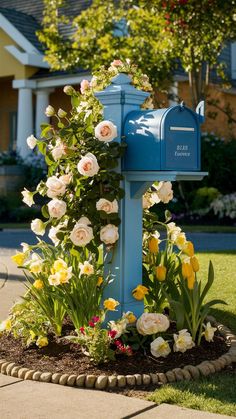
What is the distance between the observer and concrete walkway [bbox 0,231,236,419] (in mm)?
4191

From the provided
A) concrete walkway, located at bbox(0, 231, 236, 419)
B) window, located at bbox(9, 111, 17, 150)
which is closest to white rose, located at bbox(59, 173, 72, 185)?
concrete walkway, located at bbox(0, 231, 236, 419)

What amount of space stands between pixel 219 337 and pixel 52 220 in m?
1.57

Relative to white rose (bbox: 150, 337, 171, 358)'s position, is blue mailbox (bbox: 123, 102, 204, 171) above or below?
above

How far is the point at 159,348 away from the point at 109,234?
87 centimetres

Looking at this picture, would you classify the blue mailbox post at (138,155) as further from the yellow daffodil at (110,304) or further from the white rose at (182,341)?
the white rose at (182,341)

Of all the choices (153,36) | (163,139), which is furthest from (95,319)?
(153,36)

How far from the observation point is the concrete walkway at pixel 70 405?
13.8 feet

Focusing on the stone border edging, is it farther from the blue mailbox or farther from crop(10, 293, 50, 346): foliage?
the blue mailbox

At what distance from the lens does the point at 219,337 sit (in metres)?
5.80

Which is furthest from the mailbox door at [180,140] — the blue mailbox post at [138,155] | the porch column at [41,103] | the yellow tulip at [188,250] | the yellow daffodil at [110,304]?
the porch column at [41,103]

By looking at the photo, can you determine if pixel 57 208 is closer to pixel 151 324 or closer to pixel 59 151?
pixel 59 151

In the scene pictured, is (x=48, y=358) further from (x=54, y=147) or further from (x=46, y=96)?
(x=46, y=96)

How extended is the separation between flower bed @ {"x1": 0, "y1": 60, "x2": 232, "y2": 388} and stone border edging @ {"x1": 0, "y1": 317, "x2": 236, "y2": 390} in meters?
0.02

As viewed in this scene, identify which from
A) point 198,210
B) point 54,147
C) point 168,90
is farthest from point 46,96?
point 54,147
